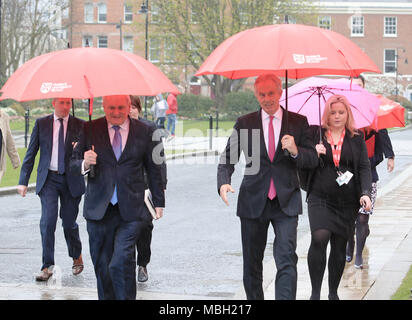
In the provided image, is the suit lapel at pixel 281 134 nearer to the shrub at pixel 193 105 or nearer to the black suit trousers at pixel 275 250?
the black suit trousers at pixel 275 250

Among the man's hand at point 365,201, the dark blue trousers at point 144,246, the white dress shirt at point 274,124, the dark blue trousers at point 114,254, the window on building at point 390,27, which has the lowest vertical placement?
the dark blue trousers at point 144,246

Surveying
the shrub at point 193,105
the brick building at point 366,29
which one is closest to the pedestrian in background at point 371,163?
the shrub at point 193,105

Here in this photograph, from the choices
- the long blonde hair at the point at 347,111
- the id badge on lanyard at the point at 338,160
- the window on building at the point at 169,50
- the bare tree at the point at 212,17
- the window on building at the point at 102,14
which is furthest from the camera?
the window on building at the point at 102,14

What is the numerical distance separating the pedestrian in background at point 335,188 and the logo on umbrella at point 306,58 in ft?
3.20

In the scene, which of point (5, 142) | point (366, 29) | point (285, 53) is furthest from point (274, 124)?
point (366, 29)

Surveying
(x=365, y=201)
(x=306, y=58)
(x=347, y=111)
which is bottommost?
(x=365, y=201)

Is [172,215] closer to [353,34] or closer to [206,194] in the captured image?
[206,194]

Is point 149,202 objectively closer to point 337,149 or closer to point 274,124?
point 274,124

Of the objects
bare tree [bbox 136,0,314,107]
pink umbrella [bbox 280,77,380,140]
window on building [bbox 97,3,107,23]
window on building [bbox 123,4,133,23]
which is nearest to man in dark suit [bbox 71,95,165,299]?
pink umbrella [bbox 280,77,380,140]

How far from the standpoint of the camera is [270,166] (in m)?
5.84

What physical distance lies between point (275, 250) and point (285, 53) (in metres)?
1.34

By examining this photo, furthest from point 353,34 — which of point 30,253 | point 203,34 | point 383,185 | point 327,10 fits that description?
point 30,253

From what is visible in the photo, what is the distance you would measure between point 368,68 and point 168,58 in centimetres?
5703

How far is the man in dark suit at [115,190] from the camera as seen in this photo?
584 cm
